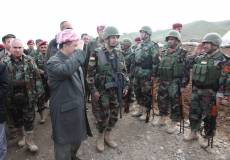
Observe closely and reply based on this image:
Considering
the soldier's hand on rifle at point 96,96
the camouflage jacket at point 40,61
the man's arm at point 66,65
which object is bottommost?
the soldier's hand on rifle at point 96,96

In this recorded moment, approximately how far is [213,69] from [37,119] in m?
4.42

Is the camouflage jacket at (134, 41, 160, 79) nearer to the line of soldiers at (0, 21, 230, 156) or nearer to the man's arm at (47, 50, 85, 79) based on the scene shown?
the line of soldiers at (0, 21, 230, 156)

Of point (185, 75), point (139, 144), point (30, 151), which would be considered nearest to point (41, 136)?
point (30, 151)

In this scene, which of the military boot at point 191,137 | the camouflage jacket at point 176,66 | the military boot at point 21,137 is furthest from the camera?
the camouflage jacket at point 176,66

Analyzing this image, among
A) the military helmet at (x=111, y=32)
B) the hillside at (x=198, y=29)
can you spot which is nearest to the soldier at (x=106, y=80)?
the military helmet at (x=111, y=32)

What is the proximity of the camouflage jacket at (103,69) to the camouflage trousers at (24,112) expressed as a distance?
1.25 meters

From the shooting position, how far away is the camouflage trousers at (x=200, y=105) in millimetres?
4918

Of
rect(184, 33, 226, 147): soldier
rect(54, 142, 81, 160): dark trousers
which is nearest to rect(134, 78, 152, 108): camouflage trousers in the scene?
rect(184, 33, 226, 147): soldier

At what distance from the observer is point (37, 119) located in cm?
639

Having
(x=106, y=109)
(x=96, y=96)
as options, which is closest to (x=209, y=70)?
(x=106, y=109)

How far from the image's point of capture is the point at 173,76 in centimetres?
556

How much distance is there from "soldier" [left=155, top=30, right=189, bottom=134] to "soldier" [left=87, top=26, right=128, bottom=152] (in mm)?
1226

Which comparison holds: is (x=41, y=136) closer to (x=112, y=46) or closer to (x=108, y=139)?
(x=108, y=139)

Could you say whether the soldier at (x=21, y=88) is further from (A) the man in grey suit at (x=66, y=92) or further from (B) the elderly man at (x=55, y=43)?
(A) the man in grey suit at (x=66, y=92)
